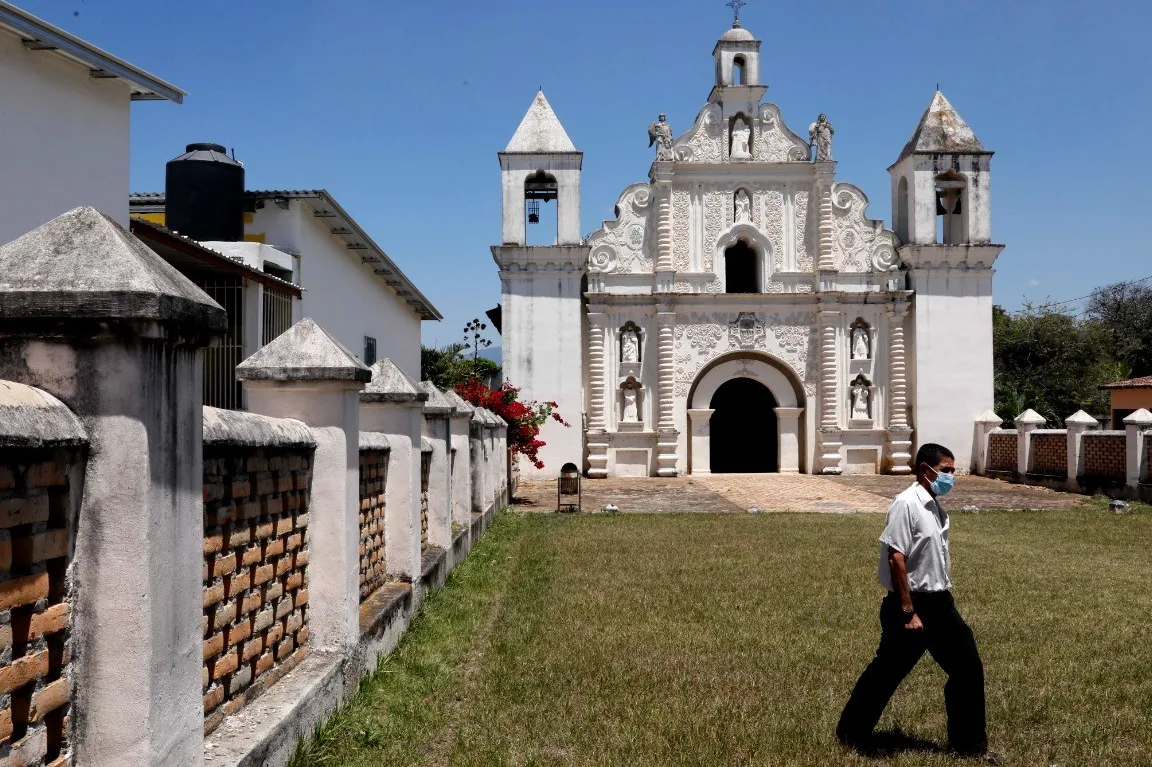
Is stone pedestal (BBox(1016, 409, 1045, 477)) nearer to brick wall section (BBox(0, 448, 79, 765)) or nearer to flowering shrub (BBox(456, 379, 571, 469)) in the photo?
flowering shrub (BBox(456, 379, 571, 469))

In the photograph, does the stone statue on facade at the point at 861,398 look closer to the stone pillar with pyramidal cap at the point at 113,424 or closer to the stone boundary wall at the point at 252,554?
the stone boundary wall at the point at 252,554

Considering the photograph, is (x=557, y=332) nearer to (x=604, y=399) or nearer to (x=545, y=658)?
(x=604, y=399)

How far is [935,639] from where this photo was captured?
4.62 m

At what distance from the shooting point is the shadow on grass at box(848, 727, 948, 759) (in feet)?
15.4

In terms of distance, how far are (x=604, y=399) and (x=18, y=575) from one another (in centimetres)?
2308

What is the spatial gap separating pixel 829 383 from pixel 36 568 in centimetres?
2423

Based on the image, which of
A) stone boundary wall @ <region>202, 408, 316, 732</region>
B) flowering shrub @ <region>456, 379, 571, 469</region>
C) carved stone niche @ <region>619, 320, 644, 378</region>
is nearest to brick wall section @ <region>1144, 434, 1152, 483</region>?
flowering shrub @ <region>456, 379, 571, 469</region>

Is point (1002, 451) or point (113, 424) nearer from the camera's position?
point (113, 424)

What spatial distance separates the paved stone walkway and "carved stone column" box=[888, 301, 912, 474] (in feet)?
2.98

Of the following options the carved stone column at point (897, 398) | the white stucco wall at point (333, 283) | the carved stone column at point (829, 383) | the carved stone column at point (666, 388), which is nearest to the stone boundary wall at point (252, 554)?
the white stucco wall at point (333, 283)

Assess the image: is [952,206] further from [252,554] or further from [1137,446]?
[252,554]

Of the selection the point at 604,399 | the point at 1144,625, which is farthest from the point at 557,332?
the point at 1144,625

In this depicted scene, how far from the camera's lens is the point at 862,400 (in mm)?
25656

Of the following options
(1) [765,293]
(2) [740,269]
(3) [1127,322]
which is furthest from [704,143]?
(3) [1127,322]
